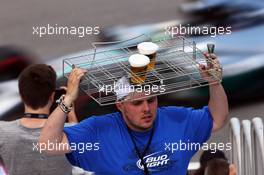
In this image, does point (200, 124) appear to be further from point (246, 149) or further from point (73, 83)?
point (246, 149)

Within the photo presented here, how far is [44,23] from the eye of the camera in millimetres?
12984

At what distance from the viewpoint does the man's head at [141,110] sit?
4316mm

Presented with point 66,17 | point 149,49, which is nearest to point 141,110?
point 149,49

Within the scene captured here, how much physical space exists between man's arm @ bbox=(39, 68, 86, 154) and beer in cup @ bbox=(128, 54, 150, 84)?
245 mm

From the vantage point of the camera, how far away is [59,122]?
13.8 ft

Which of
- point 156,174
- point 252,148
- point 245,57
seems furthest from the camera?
point 245,57

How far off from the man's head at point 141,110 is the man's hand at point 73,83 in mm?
284

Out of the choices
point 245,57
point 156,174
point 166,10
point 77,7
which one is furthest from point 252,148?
point 77,7

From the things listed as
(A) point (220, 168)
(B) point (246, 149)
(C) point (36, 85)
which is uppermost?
(C) point (36, 85)

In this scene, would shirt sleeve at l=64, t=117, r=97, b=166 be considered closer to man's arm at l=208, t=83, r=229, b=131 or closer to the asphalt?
man's arm at l=208, t=83, r=229, b=131

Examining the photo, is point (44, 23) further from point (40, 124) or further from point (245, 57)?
point (40, 124)

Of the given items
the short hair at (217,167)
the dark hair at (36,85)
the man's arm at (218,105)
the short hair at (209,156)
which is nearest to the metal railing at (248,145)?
the short hair at (209,156)

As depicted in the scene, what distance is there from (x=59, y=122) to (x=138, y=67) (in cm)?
45

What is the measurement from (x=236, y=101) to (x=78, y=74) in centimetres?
531
